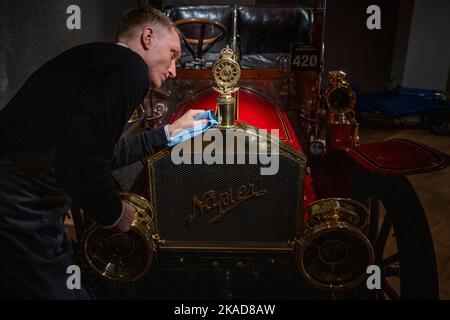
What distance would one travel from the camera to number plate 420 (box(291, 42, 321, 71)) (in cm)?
227

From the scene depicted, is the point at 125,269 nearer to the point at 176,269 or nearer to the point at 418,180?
the point at 176,269

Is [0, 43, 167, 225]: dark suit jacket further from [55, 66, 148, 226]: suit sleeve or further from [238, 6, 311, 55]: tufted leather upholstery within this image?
[238, 6, 311, 55]: tufted leather upholstery

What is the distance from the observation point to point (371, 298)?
1861 millimetres

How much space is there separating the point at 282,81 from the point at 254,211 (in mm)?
1490

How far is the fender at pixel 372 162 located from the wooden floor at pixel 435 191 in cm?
88

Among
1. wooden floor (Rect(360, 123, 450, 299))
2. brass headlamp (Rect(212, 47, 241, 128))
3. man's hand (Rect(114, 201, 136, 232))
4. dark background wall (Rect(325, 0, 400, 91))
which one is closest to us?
man's hand (Rect(114, 201, 136, 232))

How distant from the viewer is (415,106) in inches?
212

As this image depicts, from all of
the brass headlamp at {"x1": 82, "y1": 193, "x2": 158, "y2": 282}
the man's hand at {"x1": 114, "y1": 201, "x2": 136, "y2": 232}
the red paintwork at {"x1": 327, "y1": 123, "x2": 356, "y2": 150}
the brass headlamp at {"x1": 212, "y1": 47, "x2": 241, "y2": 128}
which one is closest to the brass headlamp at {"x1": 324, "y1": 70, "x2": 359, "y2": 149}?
the red paintwork at {"x1": 327, "y1": 123, "x2": 356, "y2": 150}

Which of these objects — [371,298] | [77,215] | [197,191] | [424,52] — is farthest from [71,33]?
[424,52]

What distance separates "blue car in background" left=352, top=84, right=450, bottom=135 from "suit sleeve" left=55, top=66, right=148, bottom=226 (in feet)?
16.1

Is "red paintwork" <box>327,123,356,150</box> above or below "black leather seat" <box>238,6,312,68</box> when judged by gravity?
below

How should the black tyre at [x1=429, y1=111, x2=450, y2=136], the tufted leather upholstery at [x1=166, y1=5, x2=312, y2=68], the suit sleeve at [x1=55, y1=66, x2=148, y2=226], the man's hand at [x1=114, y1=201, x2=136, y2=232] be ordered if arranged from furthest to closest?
the black tyre at [x1=429, y1=111, x2=450, y2=136] → the tufted leather upholstery at [x1=166, y1=5, x2=312, y2=68] → the man's hand at [x1=114, y1=201, x2=136, y2=232] → the suit sleeve at [x1=55, y1=66, x2=148, y2=226]

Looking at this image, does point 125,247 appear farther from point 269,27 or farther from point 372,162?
point 269,27
